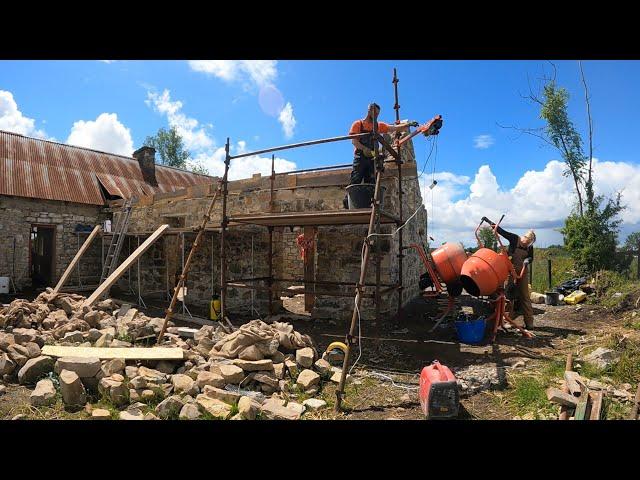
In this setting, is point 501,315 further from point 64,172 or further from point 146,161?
point 146,161

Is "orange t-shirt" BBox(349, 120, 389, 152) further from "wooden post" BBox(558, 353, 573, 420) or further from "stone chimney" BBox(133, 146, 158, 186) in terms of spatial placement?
"stone chimney" BBox(133, 146, 158, 186)

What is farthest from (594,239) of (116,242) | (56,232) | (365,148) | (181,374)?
(56,232)

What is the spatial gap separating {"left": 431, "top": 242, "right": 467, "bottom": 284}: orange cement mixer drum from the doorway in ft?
44.4

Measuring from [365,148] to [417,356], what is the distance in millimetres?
3406

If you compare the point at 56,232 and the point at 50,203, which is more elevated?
the point at 50,203

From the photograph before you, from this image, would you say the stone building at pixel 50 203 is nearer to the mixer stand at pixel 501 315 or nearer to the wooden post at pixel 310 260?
the wooden post at pixel 310 260

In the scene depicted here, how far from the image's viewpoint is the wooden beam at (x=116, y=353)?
4.82 m

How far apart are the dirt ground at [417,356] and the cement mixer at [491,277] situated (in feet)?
1.33

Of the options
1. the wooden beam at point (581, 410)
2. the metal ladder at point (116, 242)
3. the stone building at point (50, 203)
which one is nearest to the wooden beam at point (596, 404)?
the wooden beam at point (581, 410)

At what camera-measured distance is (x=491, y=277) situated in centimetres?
624

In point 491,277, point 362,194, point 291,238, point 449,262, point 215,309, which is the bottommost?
point 215,309

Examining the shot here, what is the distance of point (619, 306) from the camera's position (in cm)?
777

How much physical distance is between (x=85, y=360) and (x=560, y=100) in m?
17.1
